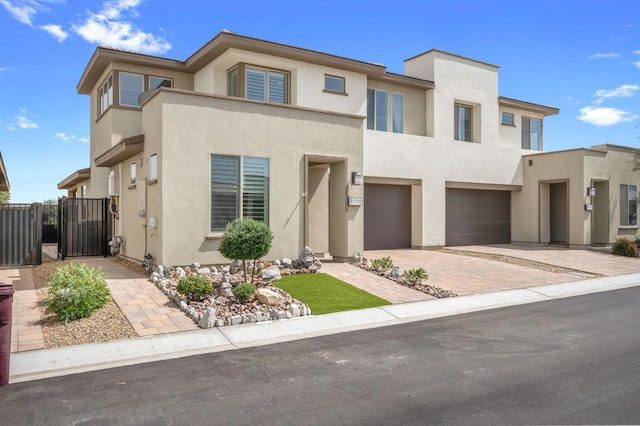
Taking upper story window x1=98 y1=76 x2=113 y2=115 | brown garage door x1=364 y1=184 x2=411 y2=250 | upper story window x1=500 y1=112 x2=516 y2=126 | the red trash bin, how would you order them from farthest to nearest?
upper story window x1=500 y1=112 x2=516 y2=126 → brown garage door x1=364 y1=184 x2=411 y2=250 → upper story window x1=98 y1=76 x2=113 y2=115 → the red trash bin

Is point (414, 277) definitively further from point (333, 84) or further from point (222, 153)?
point (333, 84)

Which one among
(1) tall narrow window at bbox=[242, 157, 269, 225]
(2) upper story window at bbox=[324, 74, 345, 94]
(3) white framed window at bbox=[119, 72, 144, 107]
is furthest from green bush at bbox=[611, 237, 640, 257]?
(3) white framed window at bbox=[119, 72, 144, 107]

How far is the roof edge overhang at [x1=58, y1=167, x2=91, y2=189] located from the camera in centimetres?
1911

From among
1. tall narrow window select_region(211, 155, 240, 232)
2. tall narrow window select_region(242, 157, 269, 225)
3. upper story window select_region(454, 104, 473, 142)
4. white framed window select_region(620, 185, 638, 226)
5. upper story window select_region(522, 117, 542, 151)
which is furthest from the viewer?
upper story window select_region(522, 117, 542, 151)

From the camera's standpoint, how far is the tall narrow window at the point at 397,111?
62.1 feet

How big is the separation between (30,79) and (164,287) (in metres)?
11.8

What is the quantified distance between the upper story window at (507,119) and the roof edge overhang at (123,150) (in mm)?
17023

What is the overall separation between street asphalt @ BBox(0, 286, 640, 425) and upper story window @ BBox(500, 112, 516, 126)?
16511mm

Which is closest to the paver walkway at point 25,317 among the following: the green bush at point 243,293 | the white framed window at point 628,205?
the green bush at point 243,293

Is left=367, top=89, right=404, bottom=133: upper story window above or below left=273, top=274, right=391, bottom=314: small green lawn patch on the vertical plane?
above

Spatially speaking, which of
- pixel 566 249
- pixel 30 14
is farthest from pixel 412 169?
pixel 30 14

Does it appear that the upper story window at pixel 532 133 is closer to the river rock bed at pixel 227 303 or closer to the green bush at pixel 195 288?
the river rock bed at pixel 227 303

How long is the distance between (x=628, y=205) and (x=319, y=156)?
17080 mm

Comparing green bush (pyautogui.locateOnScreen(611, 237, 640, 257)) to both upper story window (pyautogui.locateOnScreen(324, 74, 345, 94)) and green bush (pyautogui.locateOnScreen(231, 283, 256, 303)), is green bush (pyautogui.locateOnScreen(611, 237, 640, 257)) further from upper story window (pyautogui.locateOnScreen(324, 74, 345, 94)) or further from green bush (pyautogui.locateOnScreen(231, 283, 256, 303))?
green bush (pyautogui.locateOnScreen(231, 283, 256, 303))
